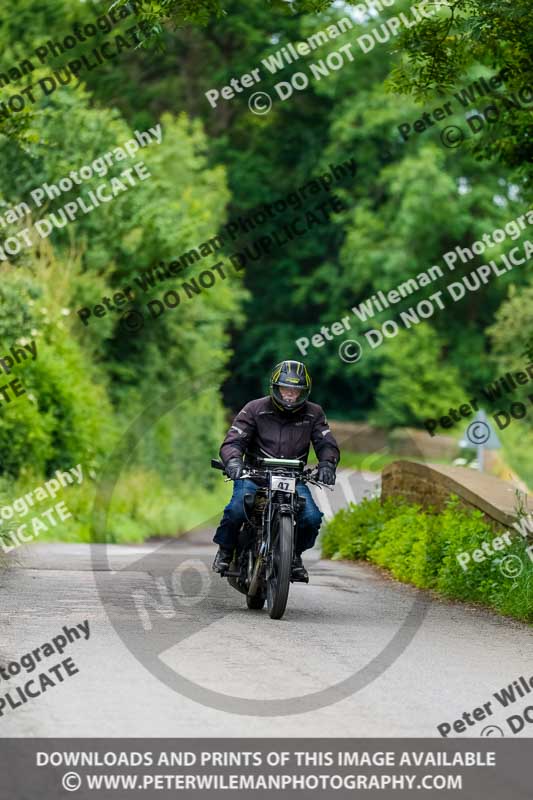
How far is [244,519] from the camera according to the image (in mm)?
11578

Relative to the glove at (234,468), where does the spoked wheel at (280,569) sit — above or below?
below

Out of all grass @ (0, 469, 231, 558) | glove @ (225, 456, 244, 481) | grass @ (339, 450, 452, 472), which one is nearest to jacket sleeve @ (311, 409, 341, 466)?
glove @ (225, 456, 244, 481)

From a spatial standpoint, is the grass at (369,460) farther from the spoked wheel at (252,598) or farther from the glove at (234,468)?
the glove at (234,468)

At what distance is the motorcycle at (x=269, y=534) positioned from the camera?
36.1 ft

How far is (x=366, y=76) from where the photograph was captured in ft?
182

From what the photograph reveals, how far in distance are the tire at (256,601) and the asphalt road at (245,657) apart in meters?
0.17

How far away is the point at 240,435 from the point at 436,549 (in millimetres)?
3557

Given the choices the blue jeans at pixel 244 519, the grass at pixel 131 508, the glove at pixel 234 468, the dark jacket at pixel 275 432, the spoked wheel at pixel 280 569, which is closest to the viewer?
the spoked wheel at pixel 280 569

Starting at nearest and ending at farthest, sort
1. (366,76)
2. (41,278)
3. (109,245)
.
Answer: (41,278), (109,245), (366,76)

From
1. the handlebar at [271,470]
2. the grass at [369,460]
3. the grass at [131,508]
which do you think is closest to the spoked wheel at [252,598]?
the handlebar at [271,470]

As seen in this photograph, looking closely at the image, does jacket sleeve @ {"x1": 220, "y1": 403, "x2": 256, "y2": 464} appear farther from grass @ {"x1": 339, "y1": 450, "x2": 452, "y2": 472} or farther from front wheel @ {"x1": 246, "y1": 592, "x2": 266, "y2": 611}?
grass @ {"x1": 339, "y1": 450, "x2": 452, "y2": 472}
